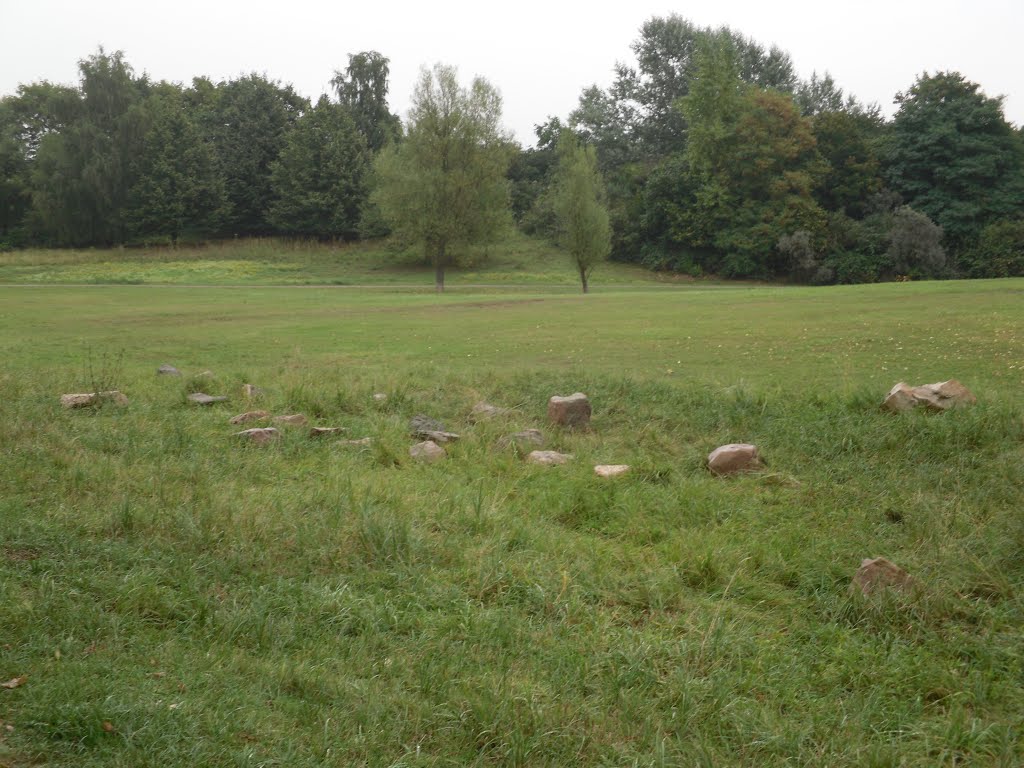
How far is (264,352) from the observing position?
18.3 metres

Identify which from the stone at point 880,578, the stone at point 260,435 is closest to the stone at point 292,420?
the stone at point 260,435

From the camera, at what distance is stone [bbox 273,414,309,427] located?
35.7ft

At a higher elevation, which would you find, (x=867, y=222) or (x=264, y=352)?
→ (x=867, y=222)

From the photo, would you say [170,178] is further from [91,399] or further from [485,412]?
[485,412]

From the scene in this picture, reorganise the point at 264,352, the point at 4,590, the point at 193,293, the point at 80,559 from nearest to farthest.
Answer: the point at 4,590 → the point at 80,559 → the point at 264,352 → the point at 193,293

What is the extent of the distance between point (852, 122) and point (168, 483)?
207 ft

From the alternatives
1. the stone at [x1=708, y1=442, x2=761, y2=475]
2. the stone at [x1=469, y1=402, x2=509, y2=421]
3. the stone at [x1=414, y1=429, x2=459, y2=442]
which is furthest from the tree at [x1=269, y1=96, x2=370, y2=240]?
the stone at [x1=708, y1=442, x2=761, y2=475]

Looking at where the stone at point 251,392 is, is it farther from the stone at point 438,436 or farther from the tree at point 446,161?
the tree at point 446,161

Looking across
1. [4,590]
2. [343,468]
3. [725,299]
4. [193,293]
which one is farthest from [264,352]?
[193,293]

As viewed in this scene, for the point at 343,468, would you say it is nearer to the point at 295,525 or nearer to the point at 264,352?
the point at 295,525

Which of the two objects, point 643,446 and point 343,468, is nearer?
point 343,468

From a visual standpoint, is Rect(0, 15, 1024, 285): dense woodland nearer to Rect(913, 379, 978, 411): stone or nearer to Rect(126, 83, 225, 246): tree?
Rect(126, 83, 225, 246): tree

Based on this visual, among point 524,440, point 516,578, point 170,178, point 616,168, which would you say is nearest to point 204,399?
point 524,440

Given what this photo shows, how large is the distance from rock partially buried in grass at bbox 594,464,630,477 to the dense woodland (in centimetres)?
3898
